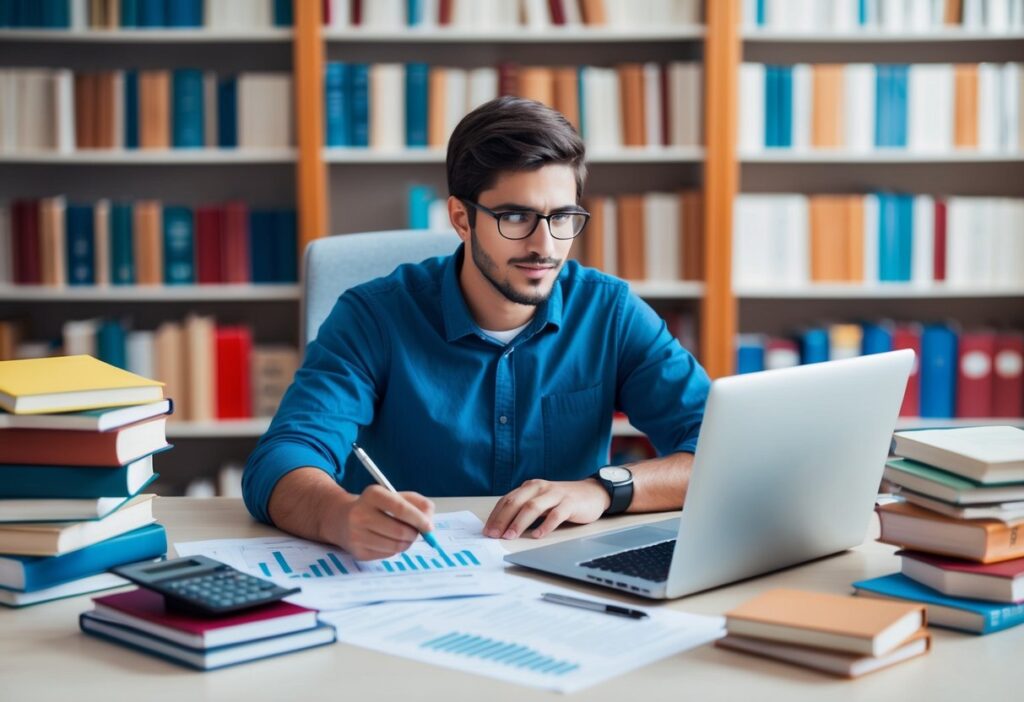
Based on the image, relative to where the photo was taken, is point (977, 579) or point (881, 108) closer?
point (977, 579)

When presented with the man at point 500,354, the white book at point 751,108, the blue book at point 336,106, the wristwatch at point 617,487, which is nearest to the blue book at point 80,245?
the blue book at point 336,106

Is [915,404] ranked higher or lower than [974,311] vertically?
lower

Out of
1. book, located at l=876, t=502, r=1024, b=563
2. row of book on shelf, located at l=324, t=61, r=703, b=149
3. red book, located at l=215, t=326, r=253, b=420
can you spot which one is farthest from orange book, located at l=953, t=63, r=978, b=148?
book, located at l=876, t=502, r=1024, b=563

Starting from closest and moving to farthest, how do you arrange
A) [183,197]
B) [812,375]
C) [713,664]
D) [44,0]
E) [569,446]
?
[713,664] → [812,375] → [569,446] → [44,0] → [183,197]

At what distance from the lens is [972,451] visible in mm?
1151

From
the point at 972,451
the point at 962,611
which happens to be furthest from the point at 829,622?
the point at 972,451

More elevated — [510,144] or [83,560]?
[510,144]

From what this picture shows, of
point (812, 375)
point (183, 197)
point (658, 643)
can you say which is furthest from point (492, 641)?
point (183, 197)

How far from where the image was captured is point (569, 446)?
180cm

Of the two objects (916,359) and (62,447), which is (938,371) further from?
(62,447)

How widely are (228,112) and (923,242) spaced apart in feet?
6.51

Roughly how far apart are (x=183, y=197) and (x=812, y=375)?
2784 millimetres

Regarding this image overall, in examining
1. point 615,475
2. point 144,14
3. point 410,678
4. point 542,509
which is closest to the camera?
point 410,678

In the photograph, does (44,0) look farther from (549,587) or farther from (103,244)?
(549,587)
